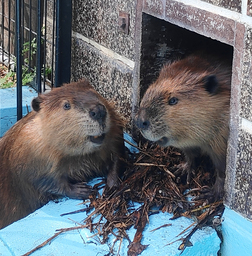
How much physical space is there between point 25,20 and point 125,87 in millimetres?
2230

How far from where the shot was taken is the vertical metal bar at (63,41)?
13.9ft

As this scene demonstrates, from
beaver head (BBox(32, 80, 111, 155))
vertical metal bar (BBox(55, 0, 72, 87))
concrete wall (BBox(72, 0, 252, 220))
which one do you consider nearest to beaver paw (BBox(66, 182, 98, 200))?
beaver head (BBox(32, 80, 111, 155))

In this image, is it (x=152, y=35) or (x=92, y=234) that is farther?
(x=152, y=35)

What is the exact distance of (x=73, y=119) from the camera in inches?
123

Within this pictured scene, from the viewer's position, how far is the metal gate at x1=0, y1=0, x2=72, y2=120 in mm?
4242

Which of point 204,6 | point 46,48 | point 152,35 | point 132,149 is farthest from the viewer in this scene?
point 46,48

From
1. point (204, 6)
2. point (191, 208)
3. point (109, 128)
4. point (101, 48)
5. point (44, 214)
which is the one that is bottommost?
point (44, 214)

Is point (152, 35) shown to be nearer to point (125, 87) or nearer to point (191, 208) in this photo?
point (125, 87)

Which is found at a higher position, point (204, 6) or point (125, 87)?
point (204, 6)

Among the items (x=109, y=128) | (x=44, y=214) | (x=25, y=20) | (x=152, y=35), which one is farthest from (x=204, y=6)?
(x=25, y=20)

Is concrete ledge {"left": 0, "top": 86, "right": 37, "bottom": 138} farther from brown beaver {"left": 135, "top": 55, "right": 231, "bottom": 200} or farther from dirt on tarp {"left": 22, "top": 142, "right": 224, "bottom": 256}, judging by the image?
brown beaver {"left": 135, "top": 55, "right": 231, "bottom": 200}

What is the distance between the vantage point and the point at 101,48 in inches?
156


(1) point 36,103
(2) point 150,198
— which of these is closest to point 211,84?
(2) point 150,198

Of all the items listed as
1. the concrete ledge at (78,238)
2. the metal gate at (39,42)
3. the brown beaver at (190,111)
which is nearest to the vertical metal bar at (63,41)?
the metal gate at (39,42)
